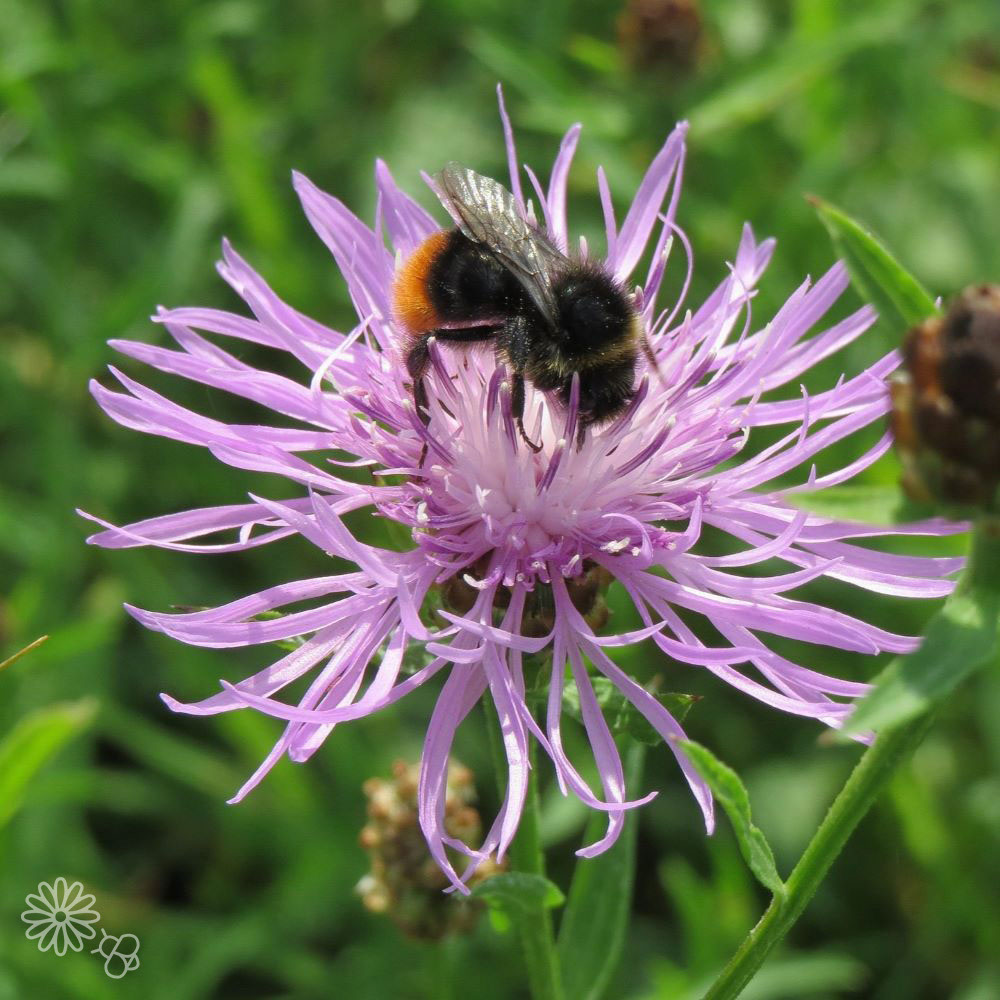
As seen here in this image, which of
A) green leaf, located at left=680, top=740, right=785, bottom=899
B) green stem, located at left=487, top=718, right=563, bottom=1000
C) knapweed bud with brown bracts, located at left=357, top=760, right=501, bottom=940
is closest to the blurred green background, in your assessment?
knapweed bud with brown bracts, located at left=357, top=760, right=501, bottom=940

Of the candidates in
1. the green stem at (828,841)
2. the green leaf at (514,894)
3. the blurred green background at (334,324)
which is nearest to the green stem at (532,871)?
the green leaf at (514,894)

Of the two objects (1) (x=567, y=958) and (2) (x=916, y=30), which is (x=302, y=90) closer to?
(2) (x=916, y=30)

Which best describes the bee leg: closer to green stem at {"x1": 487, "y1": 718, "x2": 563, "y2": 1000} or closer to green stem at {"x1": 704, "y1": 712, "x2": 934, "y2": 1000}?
green stem at {"x1": 487, "y1": 718, "x2": 563, "y2": 1000}

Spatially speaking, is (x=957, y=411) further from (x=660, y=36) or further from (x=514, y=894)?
(x=660, y=36)

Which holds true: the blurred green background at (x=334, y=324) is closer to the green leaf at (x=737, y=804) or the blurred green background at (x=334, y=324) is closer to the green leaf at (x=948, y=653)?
the green leaf at (x=737, y=804)

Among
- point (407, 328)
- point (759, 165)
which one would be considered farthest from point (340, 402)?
point (759, 165)

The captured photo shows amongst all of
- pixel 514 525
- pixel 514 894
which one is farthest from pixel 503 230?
pixel 514 894
